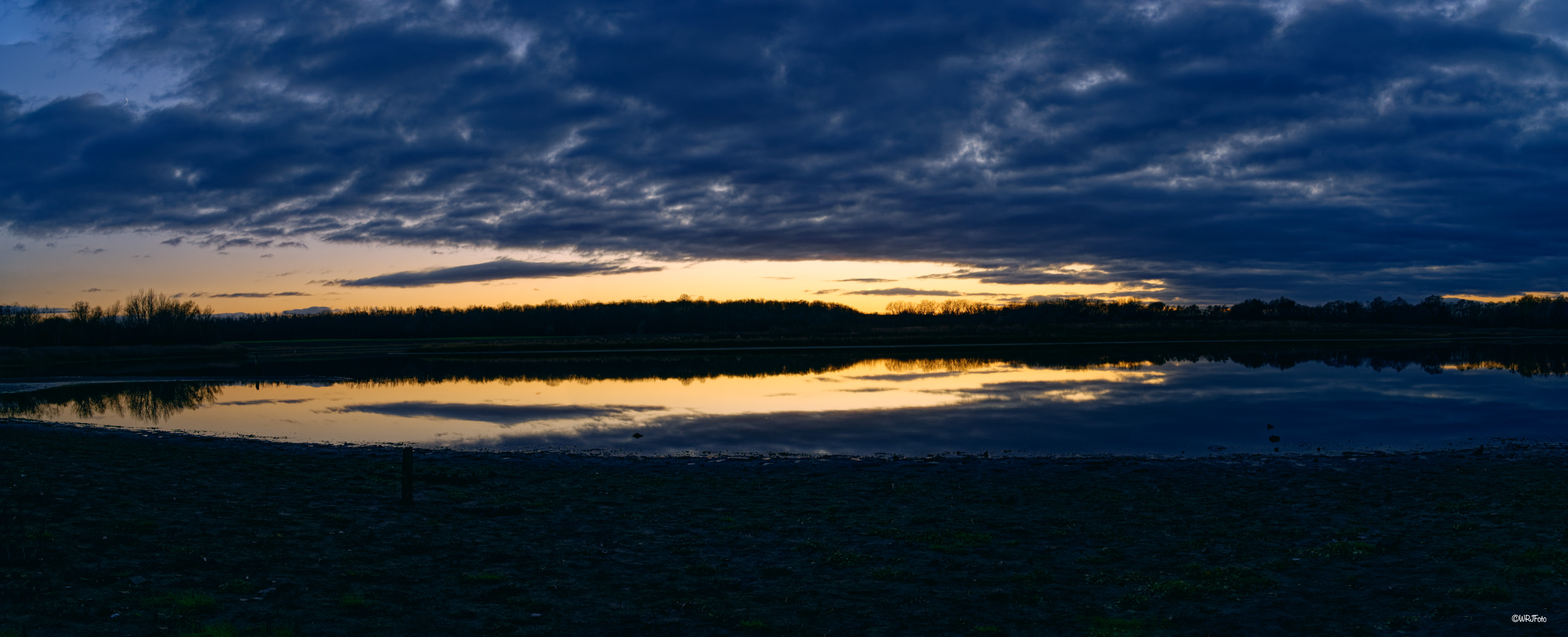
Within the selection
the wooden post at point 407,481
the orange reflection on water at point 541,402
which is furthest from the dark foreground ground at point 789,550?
the orange reflection on water at point 541,402

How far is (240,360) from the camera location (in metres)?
74.5

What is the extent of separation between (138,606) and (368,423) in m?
18.4

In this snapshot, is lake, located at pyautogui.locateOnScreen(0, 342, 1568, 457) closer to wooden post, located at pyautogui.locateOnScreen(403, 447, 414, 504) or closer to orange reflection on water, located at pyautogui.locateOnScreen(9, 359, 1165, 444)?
orange reflection on water, located at pyautogui.locateOnScreen(9, 359, 1165, 444)

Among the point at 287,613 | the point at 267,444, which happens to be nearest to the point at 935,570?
the point at 287,613

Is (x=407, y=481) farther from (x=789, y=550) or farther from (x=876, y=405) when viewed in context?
(x=876, y=405)

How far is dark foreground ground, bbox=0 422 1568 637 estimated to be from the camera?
6570 millimetres

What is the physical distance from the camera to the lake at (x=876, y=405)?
18.5 metres

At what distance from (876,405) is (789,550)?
17.4 m

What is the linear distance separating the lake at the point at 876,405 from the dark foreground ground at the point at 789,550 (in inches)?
167

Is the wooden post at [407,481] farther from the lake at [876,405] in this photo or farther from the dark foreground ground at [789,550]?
the lake at [876,405]

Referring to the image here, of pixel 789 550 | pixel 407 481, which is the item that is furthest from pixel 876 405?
pixel 789 550

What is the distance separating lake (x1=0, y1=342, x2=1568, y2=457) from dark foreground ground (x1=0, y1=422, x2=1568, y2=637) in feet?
13.9

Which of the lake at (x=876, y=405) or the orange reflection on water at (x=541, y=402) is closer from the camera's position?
the lake at (x=876, y=405)

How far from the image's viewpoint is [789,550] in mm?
9070
